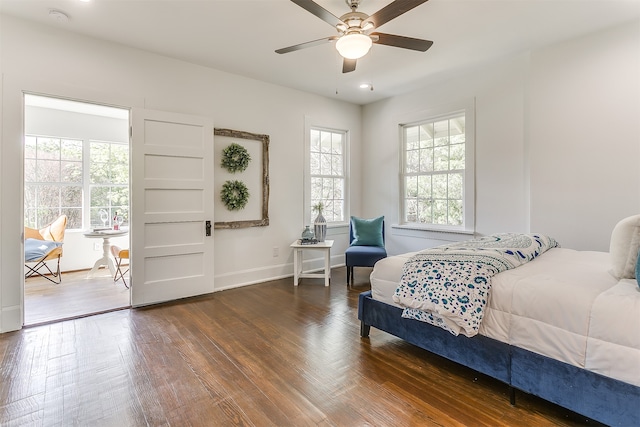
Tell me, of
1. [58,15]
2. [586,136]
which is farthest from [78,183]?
[586,136]

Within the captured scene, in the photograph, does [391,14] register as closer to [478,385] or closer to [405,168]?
[478,385]

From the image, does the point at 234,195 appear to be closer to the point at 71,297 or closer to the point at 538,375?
the point at 71,297

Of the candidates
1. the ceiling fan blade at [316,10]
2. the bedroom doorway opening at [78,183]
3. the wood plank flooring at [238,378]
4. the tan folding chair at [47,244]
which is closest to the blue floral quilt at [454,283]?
the wood plank flooring at [238,378]

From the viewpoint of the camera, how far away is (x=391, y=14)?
86.6 inches

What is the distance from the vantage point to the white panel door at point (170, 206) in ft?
11.4

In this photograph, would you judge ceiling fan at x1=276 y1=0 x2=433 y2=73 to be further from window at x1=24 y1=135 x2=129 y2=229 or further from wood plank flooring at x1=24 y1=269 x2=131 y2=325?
window at x1=24 y1=135 x2=129 y2=229

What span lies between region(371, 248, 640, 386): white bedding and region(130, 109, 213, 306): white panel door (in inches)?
126

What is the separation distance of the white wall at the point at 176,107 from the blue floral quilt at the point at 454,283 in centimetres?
270

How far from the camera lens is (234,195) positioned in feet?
13.8

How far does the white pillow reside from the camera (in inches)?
70.4

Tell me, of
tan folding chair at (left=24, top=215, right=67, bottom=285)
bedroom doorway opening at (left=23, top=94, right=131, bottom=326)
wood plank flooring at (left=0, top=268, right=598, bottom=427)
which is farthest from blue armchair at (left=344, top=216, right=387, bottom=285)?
tan folding chair at (left=24, top=215, right=67, bottom=285)

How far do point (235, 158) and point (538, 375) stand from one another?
3.73 meters

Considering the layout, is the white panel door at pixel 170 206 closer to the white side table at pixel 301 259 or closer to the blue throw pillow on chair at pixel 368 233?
the white side table at pixel 301 259

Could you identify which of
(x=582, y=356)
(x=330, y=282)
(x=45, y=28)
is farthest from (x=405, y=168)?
(x=45, y=28)
